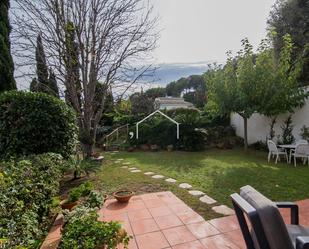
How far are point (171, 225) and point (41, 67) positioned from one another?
22.2 ft

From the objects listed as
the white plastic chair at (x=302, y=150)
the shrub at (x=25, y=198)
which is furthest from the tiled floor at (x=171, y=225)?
the white plastic chair at (x=302, y=150)

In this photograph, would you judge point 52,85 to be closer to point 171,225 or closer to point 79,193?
point 79,193

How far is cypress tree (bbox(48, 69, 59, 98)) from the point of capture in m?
7.34

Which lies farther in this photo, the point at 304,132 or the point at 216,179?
the point at 304,132

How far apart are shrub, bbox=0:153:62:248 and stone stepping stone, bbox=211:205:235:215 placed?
2.81 m

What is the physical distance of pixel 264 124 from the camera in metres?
11.1

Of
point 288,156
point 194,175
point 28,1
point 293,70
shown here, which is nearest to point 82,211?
point 194,175

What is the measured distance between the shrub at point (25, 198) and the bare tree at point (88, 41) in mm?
3770

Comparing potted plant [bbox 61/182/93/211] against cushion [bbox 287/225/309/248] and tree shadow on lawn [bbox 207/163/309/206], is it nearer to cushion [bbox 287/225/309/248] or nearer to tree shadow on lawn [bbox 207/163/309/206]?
tree shadow on lawn [bbox 207/163/309/206]

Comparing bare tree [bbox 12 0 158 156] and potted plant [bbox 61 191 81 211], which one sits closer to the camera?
potted plant [bbox 61 191 81 211]

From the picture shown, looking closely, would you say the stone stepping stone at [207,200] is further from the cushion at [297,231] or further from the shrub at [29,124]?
the shrub at [29,124]

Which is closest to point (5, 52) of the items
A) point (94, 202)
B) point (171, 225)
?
point (94, 202)

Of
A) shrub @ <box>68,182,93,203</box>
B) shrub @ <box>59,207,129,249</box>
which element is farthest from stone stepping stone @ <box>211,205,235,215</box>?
shrub @ <box>68,182,93,203</box>

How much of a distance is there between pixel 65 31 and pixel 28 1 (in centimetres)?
141
